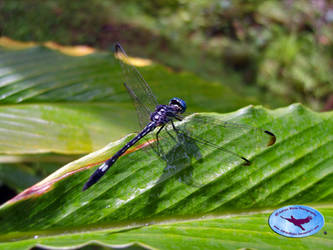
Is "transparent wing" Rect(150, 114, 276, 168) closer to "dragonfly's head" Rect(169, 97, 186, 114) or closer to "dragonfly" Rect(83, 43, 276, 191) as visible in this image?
"dragonfly" Rect(83, 43, 276, 191)

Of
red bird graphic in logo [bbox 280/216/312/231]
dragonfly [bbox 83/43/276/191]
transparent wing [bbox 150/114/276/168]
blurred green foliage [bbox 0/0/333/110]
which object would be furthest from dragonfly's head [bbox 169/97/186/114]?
blurred green foliage [bbox 0/0/333/110]

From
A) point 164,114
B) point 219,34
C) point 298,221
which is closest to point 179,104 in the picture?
point 164,114

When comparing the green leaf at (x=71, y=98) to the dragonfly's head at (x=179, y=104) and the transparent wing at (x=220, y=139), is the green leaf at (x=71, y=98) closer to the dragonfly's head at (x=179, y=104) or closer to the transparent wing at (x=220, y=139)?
the dragonfly's head at (x=179, y=104)

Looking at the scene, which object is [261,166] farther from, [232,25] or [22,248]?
[232,25]

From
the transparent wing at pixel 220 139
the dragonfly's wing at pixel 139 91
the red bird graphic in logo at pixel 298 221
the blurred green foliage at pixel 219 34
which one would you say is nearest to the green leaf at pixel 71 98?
the dragonfly's wing at pixel 139 91

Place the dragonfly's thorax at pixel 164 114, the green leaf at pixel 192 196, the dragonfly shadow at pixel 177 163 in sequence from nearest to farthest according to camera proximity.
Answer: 1. the green leaf at pixel 192 196
2. the dragonfly shadow at pixel 177 163
3. the dragonfly's thorax at pixel 164 114

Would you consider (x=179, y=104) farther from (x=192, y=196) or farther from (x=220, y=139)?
(x=192, y=196)
